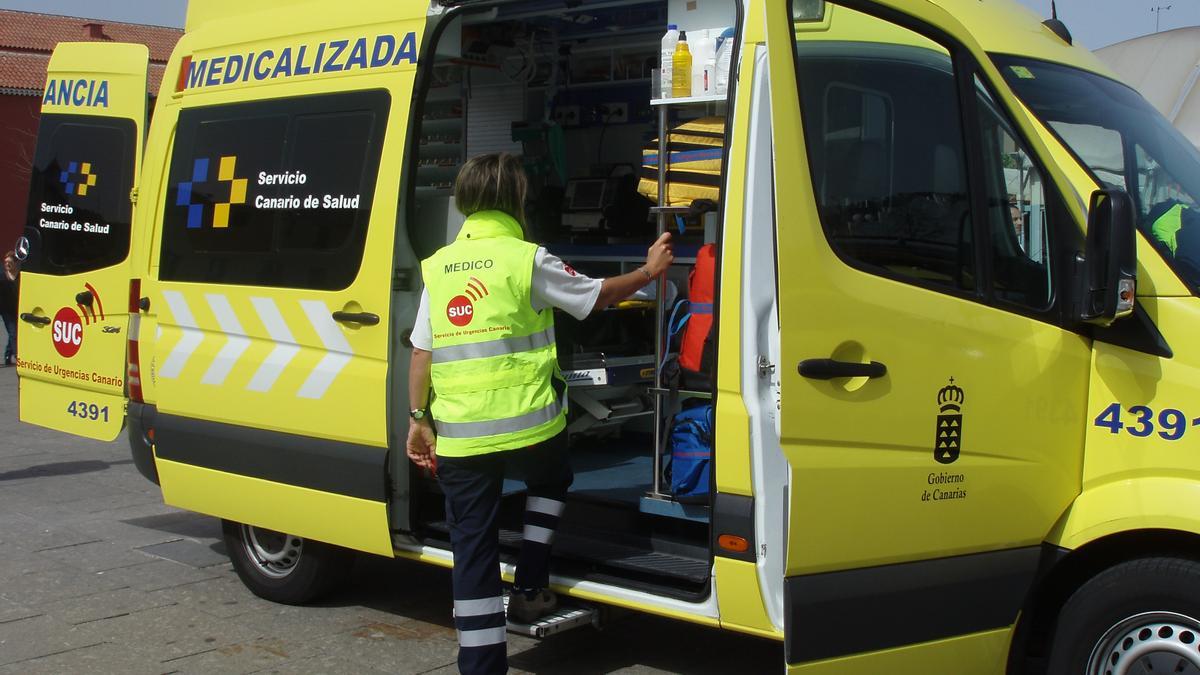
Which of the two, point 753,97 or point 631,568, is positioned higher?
point 753,97

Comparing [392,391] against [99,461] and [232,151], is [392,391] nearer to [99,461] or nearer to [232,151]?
[232,151]

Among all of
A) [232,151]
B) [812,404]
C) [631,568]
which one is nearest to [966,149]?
[812,404]

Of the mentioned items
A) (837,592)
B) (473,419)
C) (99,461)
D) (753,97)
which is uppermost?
(753,97)

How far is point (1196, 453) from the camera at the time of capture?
3436 millimetres

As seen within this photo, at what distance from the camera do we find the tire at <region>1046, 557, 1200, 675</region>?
343cm

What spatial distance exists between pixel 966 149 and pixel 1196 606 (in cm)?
145

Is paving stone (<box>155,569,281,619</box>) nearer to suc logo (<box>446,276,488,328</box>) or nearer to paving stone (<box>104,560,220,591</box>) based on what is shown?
paving stone (<box>104,560,220,591</box>)

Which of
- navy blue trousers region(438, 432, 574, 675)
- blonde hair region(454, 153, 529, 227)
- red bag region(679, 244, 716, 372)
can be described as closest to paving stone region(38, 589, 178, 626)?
navy blue trousers region(438, 432, 574, 675)

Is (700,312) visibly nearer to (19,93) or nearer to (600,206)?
(600,206)

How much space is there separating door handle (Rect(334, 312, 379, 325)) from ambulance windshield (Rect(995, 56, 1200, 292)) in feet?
7.96

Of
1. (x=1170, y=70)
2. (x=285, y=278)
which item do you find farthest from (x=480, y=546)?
(x=1170, y=70)

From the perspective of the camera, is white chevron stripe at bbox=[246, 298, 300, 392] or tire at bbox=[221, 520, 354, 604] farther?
tire at bbox=[221, 520, 354, 604]

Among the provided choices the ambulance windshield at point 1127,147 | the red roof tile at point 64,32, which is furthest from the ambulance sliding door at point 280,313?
the red roof tile at point 64,32

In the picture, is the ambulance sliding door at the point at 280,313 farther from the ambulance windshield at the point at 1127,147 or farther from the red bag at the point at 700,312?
the ambulance windshield at the point at 1127,147
